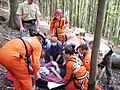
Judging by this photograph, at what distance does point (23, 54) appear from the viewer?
3.73m

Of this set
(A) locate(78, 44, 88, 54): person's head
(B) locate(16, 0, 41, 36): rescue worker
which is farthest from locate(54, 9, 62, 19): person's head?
(A) locate(78, 44, 88, 54): person's head

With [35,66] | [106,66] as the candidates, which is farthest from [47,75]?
[106,66]

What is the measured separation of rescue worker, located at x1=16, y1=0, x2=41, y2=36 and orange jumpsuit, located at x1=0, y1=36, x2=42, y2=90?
1714 mm

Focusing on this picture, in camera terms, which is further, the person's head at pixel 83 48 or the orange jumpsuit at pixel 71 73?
the person's head at pixel 83 48

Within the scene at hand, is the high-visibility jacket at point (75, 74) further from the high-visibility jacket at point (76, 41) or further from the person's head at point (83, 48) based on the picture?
the high-visibility jacket at point (76, 41)

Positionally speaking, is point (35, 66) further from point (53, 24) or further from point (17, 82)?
point (53, 24)

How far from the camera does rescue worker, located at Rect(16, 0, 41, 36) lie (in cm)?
550

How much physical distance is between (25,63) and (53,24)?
2364 millimetres

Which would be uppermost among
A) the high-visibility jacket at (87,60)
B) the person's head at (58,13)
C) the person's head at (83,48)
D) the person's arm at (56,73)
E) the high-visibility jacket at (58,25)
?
the person's head at (58,13)

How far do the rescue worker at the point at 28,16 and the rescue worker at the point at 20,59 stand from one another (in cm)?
171

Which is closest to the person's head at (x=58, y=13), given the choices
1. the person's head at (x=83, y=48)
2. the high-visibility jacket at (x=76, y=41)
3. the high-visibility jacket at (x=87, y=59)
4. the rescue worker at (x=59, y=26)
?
the rescue worker at (x=59, y=26)

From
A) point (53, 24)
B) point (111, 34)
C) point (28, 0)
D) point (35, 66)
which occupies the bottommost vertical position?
point (111, 34)

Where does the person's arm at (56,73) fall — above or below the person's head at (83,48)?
below

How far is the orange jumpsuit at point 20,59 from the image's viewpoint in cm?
362
